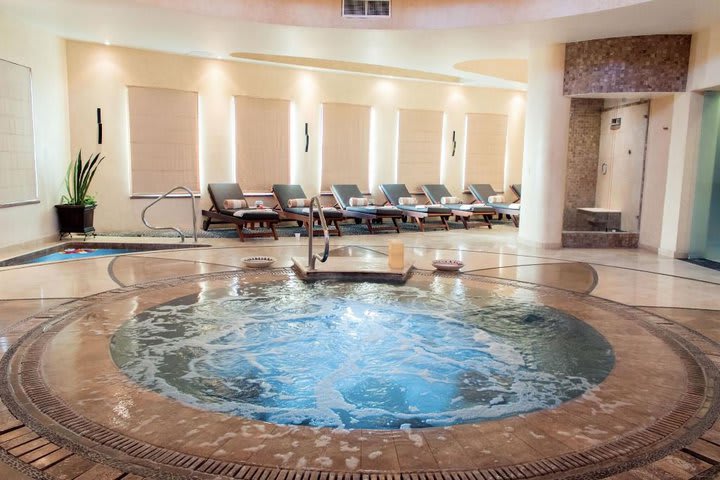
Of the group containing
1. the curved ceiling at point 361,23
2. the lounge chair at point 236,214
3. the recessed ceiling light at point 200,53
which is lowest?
the lounge chair at point 236,214

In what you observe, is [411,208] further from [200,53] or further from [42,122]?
[42,122]

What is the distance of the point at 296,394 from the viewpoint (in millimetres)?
3125

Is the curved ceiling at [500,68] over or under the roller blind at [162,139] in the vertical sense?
over

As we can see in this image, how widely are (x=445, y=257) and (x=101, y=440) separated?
546cm

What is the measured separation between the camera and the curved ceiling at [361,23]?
20.9 ft

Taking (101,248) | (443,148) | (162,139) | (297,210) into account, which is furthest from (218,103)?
(443,148)

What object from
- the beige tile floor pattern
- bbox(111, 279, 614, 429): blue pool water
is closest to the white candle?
the beige tile floor pattern

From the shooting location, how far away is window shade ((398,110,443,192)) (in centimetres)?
1211

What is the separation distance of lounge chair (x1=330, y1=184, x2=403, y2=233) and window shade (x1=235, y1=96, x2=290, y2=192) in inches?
43.1

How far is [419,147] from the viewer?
1229 centimetres

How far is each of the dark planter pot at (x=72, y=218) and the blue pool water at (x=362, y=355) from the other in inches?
158

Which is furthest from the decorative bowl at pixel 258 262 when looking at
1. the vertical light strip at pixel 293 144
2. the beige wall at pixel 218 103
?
the vertical light strip at pixel 293 144

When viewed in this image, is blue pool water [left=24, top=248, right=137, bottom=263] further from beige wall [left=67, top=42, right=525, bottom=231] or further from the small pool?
beige wall [left=67, top=42, right=525, bottom=231]

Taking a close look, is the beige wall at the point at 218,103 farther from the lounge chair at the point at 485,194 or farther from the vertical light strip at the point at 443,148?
the lounge chair at the point at 485,194
